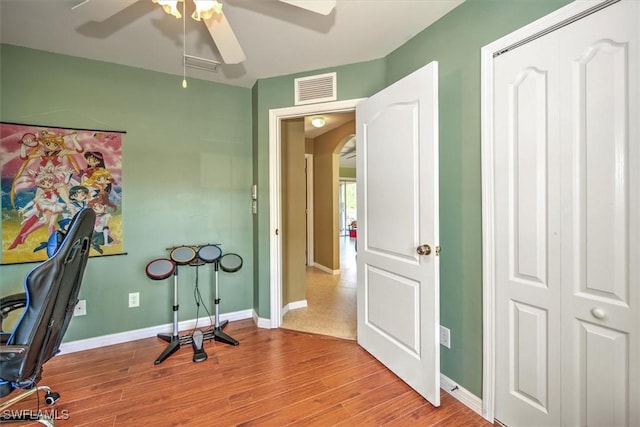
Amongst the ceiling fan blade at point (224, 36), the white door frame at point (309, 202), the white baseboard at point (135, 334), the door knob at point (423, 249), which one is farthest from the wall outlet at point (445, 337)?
the white door frame at point (309, 202)

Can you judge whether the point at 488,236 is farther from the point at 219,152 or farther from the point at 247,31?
the point at 219,152

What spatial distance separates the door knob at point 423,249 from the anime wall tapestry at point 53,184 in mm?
2440

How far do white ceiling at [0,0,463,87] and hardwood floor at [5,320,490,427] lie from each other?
236cm

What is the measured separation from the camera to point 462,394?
1.69 meters

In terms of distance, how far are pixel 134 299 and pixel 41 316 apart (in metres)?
1.36

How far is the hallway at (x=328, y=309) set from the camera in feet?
8.94

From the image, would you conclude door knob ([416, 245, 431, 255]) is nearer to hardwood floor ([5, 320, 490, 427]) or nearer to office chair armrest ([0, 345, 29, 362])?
hardwood floor ([5, 320, 490, 427])

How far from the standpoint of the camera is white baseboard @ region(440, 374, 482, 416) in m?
1.61

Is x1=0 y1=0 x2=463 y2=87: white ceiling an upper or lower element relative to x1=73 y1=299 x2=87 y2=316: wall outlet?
upper

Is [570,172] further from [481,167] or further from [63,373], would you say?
[63,373]

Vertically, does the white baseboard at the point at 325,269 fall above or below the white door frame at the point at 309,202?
below

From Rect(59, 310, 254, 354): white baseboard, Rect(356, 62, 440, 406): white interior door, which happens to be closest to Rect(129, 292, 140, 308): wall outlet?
Rect(59, 310, 254, 354): white baseboard

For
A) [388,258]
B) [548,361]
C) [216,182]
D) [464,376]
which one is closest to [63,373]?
[216,182]

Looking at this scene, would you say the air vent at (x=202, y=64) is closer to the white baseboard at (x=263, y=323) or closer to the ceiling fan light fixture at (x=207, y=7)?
the ceiling fan light fixture at (x=207, y=7)
